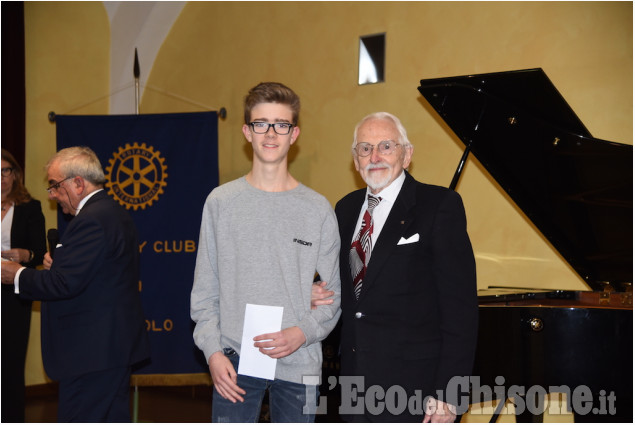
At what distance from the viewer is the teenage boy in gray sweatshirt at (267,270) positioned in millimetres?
1888

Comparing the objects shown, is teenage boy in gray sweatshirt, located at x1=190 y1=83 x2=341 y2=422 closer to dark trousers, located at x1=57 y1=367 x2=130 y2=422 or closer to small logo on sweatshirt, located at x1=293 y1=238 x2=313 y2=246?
small logo on sweatshirt, located at x1=293 y1=238 x2=313 y2=246

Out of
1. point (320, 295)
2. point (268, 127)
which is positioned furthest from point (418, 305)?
point (268, 127)

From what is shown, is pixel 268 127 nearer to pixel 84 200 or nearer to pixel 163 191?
pixel 84 200

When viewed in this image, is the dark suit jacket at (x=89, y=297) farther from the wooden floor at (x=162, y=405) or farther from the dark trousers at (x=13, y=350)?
the wooden floor at (x=162, y=405)

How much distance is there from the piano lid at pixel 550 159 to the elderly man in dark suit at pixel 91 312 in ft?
5.41


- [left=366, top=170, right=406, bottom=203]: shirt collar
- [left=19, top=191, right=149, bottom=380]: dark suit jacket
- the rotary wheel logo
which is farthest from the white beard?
the rotary wheel logo

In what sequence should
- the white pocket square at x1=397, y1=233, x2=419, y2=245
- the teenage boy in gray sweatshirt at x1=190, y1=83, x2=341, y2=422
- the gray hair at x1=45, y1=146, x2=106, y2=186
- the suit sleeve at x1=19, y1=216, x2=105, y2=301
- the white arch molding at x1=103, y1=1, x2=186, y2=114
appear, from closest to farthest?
the teenage boy in gray sweatshirt at x1=190, y1=83, x2=341, y2=422, the white pocket square at x1=397, y1=233, x2=419, y2=245, the suit sleeve at x1=19, y1=216, x2=105, y2=301, the gray hair at x1=45, y1=146, x2=106, y2=186, the white arch molding at x1=103, y1=1, x2=186, y2=114

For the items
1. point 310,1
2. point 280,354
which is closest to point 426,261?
point 280,354

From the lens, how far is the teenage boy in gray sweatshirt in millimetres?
1888

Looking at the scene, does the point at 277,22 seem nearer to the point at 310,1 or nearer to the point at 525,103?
the point at 310,1

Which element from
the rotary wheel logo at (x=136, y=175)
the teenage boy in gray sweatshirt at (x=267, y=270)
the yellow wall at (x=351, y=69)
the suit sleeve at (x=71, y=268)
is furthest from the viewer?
the rotary wheel logo at (x=136, y=175)

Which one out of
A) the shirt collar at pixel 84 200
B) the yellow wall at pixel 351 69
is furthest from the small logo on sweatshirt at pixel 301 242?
the yellow wall at pixel 351 69

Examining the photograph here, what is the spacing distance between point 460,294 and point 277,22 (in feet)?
12.6

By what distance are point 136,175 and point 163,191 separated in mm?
243
